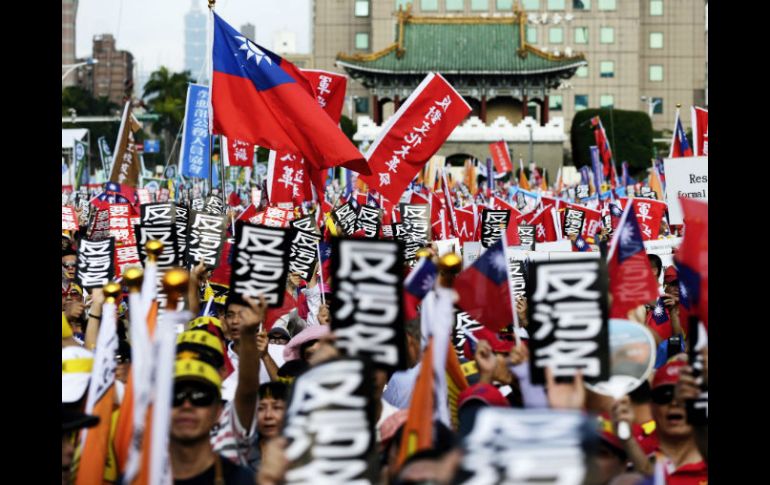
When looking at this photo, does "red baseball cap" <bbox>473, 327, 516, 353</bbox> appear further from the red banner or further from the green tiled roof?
the green tiled roof

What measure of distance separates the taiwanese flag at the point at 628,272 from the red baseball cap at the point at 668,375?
0.99 ft

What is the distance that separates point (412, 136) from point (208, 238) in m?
2.85

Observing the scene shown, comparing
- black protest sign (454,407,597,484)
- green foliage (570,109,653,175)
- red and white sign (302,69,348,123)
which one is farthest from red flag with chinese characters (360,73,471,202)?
green foliage (570,109,653,175)

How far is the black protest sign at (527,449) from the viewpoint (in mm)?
2672

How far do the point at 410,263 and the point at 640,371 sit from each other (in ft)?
12.9

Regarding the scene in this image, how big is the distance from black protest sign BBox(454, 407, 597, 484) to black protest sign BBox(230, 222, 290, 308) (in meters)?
1.71

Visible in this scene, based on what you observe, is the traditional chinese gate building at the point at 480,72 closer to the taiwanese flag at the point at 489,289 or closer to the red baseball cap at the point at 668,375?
the taiwanese flag at the point at 489,289

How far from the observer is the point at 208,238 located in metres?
6.34

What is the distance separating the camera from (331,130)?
7543mm

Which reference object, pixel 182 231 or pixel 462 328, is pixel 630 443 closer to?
pixel 462 328

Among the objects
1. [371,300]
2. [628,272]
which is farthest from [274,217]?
[371,300]

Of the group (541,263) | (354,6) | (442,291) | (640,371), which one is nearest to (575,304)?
(541,263)

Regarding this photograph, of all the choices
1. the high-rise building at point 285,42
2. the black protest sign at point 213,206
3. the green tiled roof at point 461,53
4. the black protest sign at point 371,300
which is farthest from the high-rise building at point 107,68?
the black protest sign at point 371,300

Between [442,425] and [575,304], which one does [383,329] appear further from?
[575,304]
